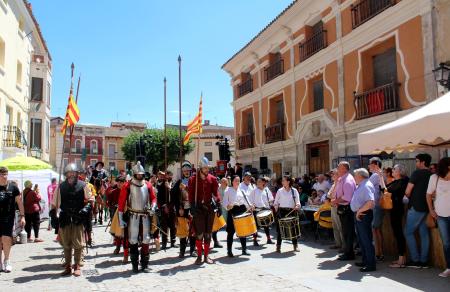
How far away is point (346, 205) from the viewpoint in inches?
319

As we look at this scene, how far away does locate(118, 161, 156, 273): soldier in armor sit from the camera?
7.53m

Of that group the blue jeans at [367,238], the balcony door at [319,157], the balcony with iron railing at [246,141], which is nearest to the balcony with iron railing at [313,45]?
the balcony door at [319,157]

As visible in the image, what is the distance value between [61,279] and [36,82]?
2133cm

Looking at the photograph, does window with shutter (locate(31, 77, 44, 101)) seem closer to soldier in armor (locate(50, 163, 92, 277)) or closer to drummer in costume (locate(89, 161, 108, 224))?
drummer in costume (locate(89, 161, 108, 224))

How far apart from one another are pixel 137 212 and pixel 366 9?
429 inches

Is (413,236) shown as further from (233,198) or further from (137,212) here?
(137,212)

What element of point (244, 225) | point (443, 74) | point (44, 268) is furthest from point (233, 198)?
point (443, 74)

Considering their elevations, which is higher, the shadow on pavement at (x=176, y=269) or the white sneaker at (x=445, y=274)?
the white sneaker at (x=445, y=274)

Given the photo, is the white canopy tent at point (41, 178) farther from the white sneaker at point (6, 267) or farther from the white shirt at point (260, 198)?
the white shirt at point (260, 198)

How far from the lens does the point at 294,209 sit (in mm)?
9586

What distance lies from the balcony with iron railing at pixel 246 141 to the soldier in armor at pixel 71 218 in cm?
1685

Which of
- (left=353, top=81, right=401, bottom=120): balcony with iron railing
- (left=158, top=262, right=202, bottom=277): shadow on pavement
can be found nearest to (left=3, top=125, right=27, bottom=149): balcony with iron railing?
(left=158, top=262, right=202, bottom=277): shadow on pavement

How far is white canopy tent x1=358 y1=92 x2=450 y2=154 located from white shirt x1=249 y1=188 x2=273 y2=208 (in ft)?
11.6

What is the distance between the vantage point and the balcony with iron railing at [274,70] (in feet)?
67.3
